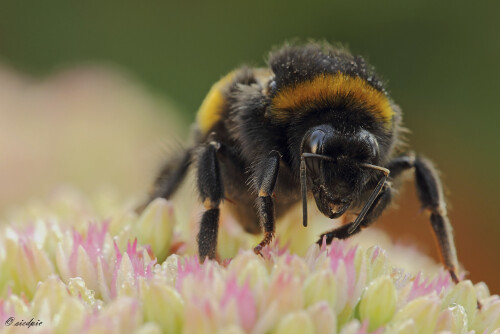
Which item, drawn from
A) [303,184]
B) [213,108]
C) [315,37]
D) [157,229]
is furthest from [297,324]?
[315,37]

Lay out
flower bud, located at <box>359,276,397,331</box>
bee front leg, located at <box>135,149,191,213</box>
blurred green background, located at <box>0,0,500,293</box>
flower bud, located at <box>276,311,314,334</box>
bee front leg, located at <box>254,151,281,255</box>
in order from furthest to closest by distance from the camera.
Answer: blurred green background, located at <box>0,0,500,293</box>
bee front leg, located at <box>135,149,191,213</box>
bee front leg, located at <box>254,151,281,255</box>
flower bud, located at <box>359,276,397,331</box>
flower bud, located at <box>276,311,314,334</box>

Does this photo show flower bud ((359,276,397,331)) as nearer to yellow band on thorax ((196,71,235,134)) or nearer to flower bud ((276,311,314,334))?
flower bud ((276,311,314,334))

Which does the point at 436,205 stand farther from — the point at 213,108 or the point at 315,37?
Result: the point at 315,37

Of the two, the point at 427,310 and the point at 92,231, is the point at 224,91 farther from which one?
the point at 427,310

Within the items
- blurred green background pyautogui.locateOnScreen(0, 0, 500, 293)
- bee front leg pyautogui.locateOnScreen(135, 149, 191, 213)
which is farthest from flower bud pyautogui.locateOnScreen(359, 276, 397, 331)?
blurred green background pyautogui.locateOnScreen(0, 0, 500, 293)

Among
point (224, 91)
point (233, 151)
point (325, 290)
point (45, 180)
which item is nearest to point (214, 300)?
point (325, 290)

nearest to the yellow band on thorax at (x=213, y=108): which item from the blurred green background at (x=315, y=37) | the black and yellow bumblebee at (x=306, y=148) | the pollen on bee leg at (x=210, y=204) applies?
the black and yellow bumblebee at (x=306, y=148)

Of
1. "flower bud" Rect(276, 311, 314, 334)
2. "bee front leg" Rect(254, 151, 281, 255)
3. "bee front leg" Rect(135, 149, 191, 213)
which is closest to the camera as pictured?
"flower bud" Rect(276, 311, 314, 334)

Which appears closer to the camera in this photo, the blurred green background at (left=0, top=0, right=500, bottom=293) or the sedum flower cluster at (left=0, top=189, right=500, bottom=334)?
the sedum flower cluster at (left=0, top=189, right=500, bottom=334)

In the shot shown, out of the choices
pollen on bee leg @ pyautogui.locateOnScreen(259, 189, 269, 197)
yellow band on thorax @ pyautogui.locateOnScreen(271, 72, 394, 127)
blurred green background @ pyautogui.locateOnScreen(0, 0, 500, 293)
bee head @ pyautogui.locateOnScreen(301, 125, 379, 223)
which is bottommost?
blurred green background @ pyautogui.locateOnScreen(0, 0, 500, 293)
